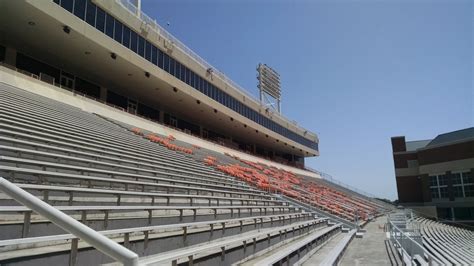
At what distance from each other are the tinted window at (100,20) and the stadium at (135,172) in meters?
0.07

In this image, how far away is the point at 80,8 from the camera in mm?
17016

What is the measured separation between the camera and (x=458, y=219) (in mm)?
34469

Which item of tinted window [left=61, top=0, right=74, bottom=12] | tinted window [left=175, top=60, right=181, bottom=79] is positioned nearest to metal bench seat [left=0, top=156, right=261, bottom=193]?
tinted window [left=61, top=0, right=74, bottom=12]

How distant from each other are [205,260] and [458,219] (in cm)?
3653

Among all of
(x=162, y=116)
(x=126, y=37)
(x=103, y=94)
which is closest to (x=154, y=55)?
(x=126, y=37)

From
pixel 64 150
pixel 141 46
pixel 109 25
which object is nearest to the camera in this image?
pixel 64 150

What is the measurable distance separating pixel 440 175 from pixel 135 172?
36.4m

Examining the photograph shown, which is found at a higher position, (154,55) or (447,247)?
(154,55)

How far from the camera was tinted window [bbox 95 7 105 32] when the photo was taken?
59.2ft

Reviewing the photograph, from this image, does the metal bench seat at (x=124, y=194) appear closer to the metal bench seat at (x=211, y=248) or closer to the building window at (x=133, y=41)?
the metal bench seat at (x=211, y=248)

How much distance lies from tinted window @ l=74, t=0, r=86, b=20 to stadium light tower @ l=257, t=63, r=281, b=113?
102 feet

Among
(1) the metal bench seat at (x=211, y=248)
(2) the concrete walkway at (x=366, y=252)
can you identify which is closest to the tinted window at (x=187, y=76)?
(2) the concrete walkway at (x=366, y=252)

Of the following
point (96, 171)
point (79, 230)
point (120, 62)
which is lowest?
point (79, 230)

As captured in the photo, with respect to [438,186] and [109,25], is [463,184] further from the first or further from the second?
[109,25]
